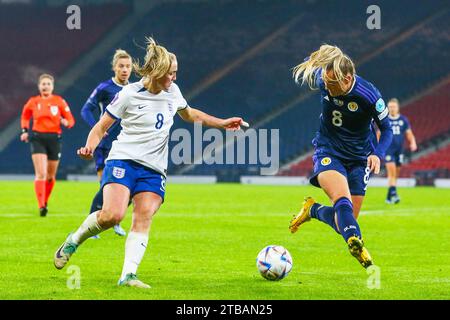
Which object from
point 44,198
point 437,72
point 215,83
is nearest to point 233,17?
point 215,83

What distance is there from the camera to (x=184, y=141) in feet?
122

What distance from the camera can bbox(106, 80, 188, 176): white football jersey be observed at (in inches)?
280

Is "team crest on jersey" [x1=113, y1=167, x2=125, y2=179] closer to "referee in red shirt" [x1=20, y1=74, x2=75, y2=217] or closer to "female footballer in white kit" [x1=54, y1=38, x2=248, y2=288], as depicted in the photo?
"female footballer in white kit" [x1=54, y1=38, x2=248, y2=288]

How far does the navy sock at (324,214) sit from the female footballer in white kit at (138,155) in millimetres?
1674

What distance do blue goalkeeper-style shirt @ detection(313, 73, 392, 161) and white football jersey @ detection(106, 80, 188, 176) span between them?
4.91 ft

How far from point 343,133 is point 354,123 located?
14 centimetres

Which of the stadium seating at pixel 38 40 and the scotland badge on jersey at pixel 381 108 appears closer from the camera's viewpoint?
the scotland badge on jersey at pixel 381 108

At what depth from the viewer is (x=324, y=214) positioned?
825 centimetres

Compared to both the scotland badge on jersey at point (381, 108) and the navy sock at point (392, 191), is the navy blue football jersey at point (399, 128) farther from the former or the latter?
the scotland badge on jersey at point (381, 108)

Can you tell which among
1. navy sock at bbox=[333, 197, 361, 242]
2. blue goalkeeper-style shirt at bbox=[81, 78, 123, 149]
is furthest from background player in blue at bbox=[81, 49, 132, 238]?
navy sock at bbox=[333, 197, 361, 242]

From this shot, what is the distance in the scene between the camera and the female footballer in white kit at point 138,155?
6.96 meters

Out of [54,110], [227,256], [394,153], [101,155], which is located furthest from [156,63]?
[394,153]

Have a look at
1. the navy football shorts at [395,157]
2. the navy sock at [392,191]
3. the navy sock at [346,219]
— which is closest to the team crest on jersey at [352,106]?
the navy sock at [346,219]
